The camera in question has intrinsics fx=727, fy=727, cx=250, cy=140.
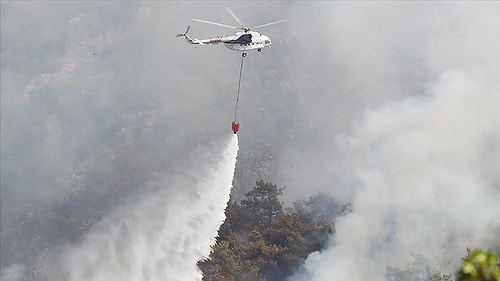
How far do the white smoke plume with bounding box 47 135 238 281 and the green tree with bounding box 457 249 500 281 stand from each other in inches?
1869

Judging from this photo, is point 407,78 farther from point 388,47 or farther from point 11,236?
point 11,236

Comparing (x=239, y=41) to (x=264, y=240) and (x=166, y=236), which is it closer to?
(x=166, y=236)

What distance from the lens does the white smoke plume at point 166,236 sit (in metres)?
62.8

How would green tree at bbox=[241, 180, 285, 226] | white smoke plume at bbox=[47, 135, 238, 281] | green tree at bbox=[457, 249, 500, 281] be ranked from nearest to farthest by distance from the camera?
green tree at bbox=[457, 249, 500, 281] < white smoke plume at bbox=[47, 135, 238, 281] < green tree at bbox=[241, 180, 285, 226]

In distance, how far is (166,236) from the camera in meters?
68.6

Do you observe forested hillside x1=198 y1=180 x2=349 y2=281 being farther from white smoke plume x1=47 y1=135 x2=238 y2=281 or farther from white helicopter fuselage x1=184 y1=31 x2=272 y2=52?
white helicopter fuselage x1=184 y1=31 x2=272 y2=52

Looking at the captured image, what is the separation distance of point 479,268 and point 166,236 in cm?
5521

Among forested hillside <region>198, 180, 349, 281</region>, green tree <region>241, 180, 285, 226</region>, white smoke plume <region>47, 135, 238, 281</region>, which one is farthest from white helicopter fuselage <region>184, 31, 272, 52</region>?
green tree <region>241, 180, 285, 226</region>

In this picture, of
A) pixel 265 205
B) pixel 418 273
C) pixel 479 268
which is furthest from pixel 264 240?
pixel 479 268

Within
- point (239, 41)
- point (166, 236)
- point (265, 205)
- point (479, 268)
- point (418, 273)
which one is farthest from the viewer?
point (265, 205)

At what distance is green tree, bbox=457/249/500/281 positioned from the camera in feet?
48.6

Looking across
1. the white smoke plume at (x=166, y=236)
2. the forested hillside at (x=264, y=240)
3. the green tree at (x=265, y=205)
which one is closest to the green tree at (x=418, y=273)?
the forested hillside at (x=264, y=240)

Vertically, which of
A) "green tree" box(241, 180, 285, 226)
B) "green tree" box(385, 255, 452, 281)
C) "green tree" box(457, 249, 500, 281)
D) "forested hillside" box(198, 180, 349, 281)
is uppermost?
"green tree" box(241, 180, 285, 226)

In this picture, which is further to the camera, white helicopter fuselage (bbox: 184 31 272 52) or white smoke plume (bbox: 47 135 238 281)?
white smoke plume (bbox: 47 135 238 281)
